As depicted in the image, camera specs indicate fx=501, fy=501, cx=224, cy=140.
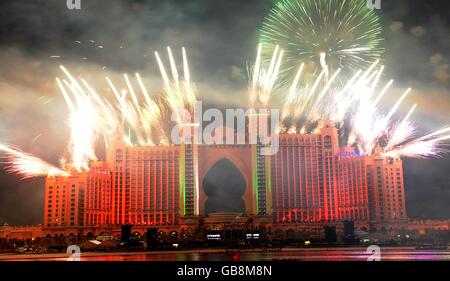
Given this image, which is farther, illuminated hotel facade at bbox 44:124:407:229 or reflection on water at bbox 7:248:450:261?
illuminated hotel facade at bbox 44:124:407:229

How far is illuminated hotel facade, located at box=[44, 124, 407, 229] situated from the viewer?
66.8 m

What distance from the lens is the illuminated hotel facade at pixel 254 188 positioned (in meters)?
66.8

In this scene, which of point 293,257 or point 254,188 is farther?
point 254,188

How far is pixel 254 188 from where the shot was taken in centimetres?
6862

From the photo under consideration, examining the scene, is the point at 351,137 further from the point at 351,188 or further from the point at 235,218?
the point at 235,218

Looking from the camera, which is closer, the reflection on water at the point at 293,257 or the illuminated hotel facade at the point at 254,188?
the reflection on water at the point at 293,257

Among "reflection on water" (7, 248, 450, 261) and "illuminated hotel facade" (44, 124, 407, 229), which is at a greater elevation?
"illuminated hotel facade" (44, 124, 407, 229)

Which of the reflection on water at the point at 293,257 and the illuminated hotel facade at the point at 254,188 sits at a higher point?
the illuminated hotel facade at the point at 254,188

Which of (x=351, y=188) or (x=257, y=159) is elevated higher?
(x=257, y=159)

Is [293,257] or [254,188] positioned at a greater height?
[254,188]
